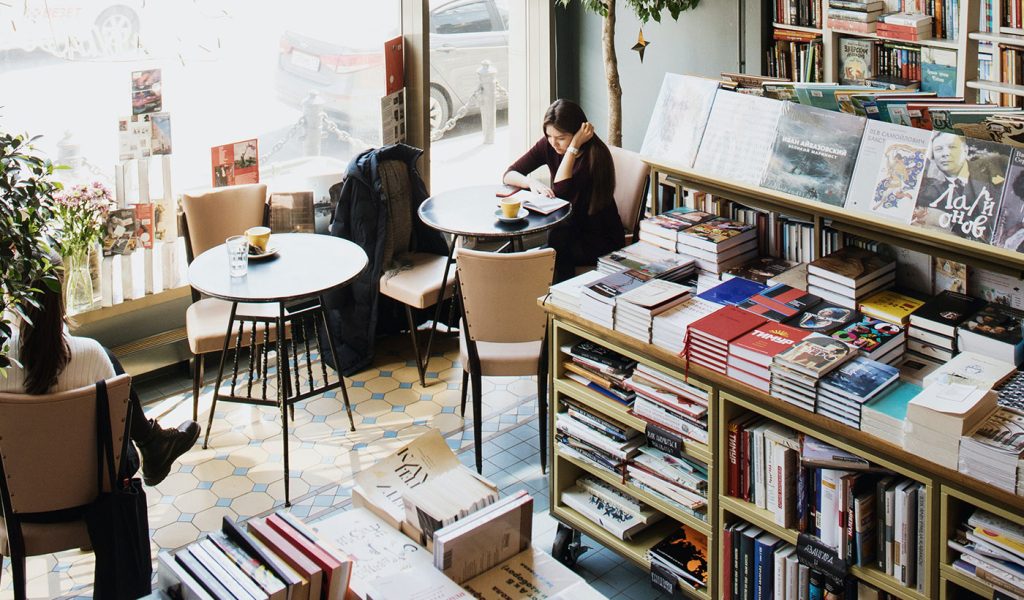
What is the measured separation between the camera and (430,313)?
6043 millimetres

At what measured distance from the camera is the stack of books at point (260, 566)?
2.42 m

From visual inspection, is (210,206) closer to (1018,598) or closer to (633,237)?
(633,237)

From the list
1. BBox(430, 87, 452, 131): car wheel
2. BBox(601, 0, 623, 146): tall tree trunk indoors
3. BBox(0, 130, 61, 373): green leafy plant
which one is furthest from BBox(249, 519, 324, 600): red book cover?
BBox(430, 87, 452, 131): car wheel

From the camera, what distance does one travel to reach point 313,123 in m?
5.80

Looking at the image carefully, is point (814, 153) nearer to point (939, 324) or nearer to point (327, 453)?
point (939, 324)

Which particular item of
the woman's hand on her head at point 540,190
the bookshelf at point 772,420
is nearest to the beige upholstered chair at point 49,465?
the bookshelf at point 772,420

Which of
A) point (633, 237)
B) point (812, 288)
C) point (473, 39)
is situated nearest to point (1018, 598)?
point (812, 288)

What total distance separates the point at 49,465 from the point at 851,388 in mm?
2338

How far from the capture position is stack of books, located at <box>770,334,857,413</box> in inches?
117

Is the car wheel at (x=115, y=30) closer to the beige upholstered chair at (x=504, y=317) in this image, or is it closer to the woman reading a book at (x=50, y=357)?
the woman reading a book at (x=50, y=357)

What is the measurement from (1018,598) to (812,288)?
115 cm

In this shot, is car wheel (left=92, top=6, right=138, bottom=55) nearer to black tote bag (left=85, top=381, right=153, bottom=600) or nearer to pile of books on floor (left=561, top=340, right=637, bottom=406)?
black tote bag (left=85, top=381, right=153, bottom=600)

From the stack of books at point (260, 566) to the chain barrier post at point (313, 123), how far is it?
3490mm

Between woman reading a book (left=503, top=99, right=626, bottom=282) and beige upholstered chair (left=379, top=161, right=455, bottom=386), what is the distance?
0.59 metres
